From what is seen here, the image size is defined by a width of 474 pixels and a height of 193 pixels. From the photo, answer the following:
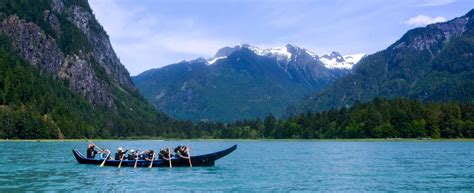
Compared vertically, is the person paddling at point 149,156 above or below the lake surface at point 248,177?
above

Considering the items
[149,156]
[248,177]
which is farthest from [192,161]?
[248,177]

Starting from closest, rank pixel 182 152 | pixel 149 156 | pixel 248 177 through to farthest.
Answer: pixel 248 177 → pixel 182 152 → pixel 149 156

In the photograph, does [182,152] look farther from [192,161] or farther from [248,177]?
[248,177]

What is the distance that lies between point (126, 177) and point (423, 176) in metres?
37.0

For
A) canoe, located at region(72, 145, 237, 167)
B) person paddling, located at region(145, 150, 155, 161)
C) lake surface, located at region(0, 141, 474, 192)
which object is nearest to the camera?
lake surface, located at region(0, 141, 474, 192)

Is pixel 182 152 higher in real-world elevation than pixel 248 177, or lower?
higher

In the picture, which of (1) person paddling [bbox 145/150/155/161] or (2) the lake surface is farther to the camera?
(1) person paddling [bbox 145/150/155/161]

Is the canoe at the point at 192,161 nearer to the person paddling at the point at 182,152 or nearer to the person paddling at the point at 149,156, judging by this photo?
the person paddling at the point at 149,156

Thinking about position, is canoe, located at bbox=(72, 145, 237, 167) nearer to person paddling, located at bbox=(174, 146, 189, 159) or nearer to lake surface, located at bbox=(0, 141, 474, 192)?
person paddling, located at bbox=(174, 146, 189, 159)

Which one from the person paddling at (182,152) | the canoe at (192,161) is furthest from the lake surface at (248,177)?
the person paddling at (182,152)

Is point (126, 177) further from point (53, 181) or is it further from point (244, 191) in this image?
point (244, 191)

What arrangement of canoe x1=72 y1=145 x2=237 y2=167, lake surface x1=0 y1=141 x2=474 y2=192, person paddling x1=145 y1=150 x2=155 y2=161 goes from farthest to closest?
person paddling x1=145 y1=150 x2=155 y2=161 → canoe x1=72 y1=145 x2=237 y2=167 → lake surface x1=0 y1=141 x2=474 y2=192

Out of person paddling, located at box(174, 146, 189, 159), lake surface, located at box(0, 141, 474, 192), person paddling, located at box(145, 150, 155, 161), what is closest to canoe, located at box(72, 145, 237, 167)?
person paddling, located at box(145, 150, 155, 161)

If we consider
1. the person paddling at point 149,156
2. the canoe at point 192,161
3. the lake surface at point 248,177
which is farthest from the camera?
the person paddling at point 149,156
